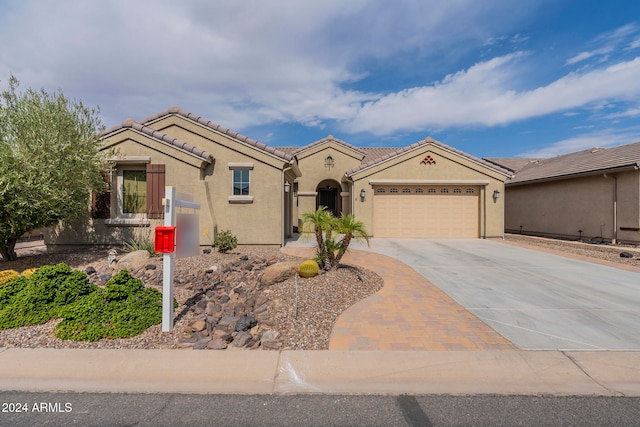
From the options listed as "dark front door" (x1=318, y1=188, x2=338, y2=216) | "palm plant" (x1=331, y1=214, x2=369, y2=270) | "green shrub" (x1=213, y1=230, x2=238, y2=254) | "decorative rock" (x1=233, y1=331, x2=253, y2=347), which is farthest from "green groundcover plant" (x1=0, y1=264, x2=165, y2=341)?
"dark front door" (x1=318, y1=188, x2=338, y2=216)

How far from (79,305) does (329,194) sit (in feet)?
55.0

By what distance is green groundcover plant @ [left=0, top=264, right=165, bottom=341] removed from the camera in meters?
3.97

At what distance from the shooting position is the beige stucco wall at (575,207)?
482 inches

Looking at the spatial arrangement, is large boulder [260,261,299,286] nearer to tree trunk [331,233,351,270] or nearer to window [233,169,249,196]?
tree trunk [331,233,351,270]

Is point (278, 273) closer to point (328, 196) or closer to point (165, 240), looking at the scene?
point (165, 240)

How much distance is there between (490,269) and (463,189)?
27.4 ft

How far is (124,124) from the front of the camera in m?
10.2

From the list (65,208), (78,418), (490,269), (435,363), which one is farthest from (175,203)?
(490,269)

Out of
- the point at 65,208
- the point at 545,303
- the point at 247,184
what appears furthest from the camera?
the point at 247,184

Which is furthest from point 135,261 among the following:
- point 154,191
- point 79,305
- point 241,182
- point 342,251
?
point 342,251

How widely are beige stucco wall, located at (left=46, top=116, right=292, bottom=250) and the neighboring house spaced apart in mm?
14397

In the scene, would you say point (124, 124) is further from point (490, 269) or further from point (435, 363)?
point (490, 269)

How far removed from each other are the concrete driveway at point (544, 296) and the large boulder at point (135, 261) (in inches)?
281

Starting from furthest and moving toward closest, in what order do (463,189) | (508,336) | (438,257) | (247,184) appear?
(463,189) → (247,184) → (438,257) → (508,336)
